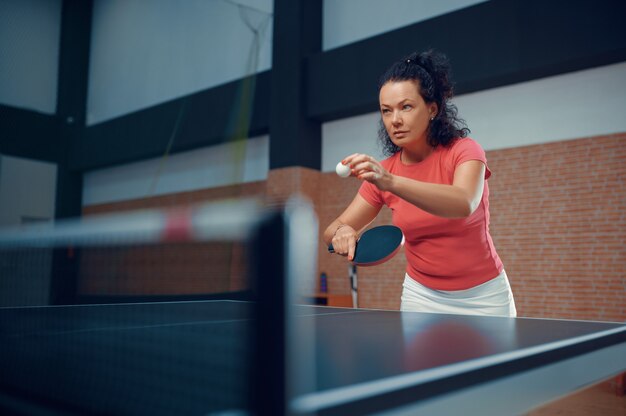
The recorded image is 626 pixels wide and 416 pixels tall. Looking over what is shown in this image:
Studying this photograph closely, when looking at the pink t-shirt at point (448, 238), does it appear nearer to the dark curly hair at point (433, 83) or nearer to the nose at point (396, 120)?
the dark curly hair at point (433, 83)

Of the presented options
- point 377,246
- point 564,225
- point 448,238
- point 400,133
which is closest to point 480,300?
point 448,238

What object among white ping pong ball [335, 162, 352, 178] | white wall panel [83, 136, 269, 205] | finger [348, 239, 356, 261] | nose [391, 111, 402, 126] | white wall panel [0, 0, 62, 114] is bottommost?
finger [348, 239, 356, 261]

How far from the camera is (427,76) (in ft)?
4.92

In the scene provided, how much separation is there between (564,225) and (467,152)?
136 inches

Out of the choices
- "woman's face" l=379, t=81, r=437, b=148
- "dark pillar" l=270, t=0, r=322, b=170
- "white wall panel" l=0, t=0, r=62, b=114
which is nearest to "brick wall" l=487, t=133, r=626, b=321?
"dark pillar" l=270, t=0, r=322, b=170

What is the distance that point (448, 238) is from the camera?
1516 mm

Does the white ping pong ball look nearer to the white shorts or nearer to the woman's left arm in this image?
the woman's left arm

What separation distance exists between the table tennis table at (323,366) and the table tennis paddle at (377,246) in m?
0.16

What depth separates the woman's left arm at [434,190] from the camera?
114 cm

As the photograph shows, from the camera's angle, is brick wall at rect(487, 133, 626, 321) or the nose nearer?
the nose

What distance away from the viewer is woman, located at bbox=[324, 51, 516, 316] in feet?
4.76

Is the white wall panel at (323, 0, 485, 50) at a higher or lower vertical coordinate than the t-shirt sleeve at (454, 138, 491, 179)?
higher

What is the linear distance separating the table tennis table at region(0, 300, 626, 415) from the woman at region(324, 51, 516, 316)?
29 cm

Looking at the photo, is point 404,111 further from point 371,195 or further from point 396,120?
point 371,195
